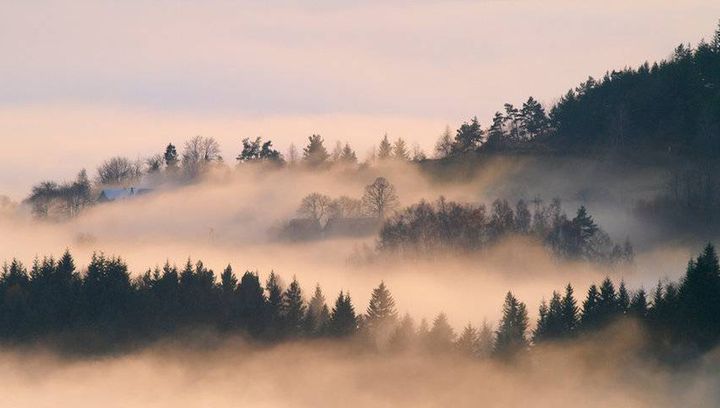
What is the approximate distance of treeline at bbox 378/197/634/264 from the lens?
171m

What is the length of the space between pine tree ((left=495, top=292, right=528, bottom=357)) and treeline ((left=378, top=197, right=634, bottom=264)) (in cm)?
5396

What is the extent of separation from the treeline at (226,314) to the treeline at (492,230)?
4903 centimetres

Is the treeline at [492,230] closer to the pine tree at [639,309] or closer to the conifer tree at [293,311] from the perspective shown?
the conifer tree at [293,311]

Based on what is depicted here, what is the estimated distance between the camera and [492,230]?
179000 millimetres

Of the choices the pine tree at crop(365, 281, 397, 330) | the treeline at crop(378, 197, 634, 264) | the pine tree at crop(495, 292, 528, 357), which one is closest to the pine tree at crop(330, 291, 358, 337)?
the pine tree at crop(365, 281, 397, 330)

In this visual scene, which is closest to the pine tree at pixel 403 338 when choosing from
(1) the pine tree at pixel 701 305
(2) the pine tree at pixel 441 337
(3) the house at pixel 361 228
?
(2) the pine tree at pixel 441 337

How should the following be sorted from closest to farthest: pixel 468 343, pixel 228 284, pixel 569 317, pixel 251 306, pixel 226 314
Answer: pixel 569 317
pixel 468 343
pixel 226 314
pixel 251 306
pixel 228 284

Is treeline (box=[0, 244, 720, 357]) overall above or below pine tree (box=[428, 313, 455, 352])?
above

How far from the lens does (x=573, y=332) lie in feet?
350

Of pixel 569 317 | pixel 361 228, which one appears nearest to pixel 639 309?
pixel 569 317

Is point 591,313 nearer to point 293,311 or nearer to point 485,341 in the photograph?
point 485,341

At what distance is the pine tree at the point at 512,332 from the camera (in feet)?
355

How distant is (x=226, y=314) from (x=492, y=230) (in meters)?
65.2

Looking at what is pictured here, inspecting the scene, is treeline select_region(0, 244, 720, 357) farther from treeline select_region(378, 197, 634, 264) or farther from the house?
the house
